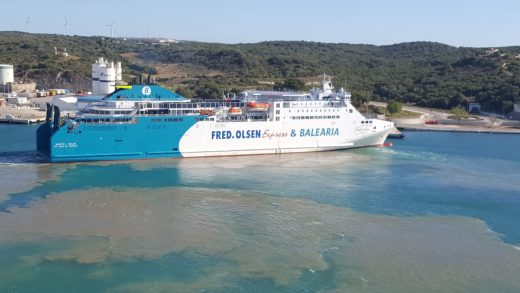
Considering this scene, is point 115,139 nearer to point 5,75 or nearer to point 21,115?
point 21,115

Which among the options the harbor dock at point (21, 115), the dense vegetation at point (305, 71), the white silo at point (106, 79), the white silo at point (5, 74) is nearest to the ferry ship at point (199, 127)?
the harbor dock at point (21, 115)

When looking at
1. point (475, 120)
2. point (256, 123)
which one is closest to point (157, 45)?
point (475, 120)

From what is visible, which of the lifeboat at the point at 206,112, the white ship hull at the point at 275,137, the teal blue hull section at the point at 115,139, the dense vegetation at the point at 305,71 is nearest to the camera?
the teal blue hull section at the point at 115,139

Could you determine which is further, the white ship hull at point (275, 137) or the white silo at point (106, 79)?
the white silo at point (106, 79)

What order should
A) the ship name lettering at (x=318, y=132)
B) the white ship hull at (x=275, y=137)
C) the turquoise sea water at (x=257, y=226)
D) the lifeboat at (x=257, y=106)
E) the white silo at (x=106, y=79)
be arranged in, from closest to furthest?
the turquoise sea water at (x=257, y=226)
the white ship hull at (x=275, y=137)
the lifeboat at (x=257, y=106)
the ship name lettering at (x=318, y=132)
the white silo at (x=106, y=79)

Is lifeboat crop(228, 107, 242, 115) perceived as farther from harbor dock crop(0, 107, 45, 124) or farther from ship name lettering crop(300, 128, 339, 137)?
harbor dock crop(0, 107, 45, 124)

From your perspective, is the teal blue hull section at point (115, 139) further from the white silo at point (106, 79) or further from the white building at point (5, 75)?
the white building at point (5, 75)

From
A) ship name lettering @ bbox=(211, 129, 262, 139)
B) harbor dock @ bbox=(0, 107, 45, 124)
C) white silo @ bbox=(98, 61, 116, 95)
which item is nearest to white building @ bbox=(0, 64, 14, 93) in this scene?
harbor dock @ bbox=(0, 107, 45, 124)

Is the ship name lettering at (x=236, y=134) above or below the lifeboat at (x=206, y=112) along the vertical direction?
below
